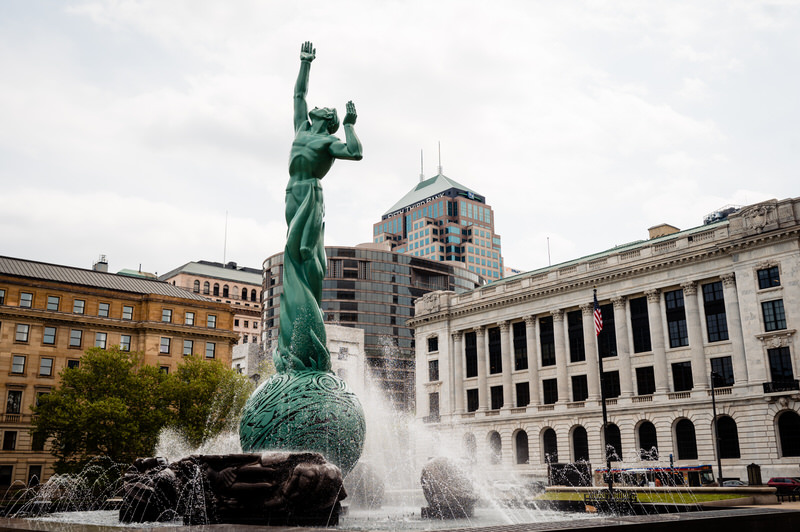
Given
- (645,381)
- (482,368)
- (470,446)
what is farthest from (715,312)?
(470,446)

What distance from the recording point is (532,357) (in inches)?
2525

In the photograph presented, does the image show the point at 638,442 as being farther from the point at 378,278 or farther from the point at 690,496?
the point at 378,278

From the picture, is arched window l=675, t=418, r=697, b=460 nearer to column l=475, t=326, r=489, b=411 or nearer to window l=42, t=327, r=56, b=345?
column l=475, t=326, r=489, b=411

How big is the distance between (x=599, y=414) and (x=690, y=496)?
28.7 meters

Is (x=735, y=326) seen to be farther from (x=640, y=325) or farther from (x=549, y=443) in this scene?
(x=549, y=443)

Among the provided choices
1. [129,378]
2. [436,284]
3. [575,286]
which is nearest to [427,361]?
[575,286]

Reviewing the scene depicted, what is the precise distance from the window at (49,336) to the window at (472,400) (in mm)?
38952

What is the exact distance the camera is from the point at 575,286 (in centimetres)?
6156

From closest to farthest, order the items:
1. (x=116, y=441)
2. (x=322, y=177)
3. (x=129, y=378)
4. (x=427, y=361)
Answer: (x=322, y=177)
(x=116, y=441)
(x=129, y=378)
(x=427, y=361)

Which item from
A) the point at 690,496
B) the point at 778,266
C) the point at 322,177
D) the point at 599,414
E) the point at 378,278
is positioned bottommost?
the point at 690,496

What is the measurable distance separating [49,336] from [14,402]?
19.5 feet

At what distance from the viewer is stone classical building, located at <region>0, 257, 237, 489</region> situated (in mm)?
54969

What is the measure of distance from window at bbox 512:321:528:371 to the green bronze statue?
48822 millimetres

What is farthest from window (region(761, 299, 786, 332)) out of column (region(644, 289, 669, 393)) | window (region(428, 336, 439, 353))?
window (region(428, 336, 439, 353))
